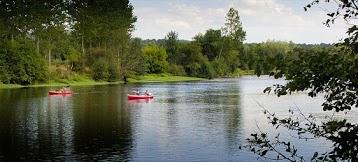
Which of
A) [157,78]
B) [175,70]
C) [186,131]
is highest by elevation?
[175,70]

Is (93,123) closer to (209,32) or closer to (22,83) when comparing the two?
(22,83)

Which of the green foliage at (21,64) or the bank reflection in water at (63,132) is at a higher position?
the green foliage at (21,64)

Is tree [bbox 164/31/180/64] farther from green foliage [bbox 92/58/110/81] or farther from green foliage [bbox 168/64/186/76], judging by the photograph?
green foliage [bbox 92/58/110/81]

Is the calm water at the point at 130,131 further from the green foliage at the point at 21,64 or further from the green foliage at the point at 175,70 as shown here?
the green foliage at the point at 175,70

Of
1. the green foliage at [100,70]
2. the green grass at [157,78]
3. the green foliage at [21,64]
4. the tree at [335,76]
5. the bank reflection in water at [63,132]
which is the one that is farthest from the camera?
the green grass at [157,78]

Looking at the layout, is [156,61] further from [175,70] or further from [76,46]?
[76,46]

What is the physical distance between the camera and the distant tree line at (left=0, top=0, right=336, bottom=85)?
6881cm

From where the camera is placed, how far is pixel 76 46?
90.4 m

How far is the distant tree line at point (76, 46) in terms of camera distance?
6881 centimetres

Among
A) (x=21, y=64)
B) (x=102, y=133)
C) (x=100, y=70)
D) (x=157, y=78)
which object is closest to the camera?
(x=102, y=133)

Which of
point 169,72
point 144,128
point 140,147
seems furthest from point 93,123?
point 169,72

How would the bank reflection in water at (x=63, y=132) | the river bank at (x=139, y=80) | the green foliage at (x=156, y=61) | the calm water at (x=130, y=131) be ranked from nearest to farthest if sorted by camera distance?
the bank reflection in water at (x=63, y=132)
the calm water at (x=130, y=131)
the river bank at (x=139, y=80)
the green foliage at (x=156, y=61)

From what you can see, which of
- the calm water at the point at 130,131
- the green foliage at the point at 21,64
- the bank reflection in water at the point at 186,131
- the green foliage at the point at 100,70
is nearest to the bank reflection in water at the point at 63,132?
the calm water at the point at 130,131

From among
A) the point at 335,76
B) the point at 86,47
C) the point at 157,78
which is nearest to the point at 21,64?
the point at 86,47
